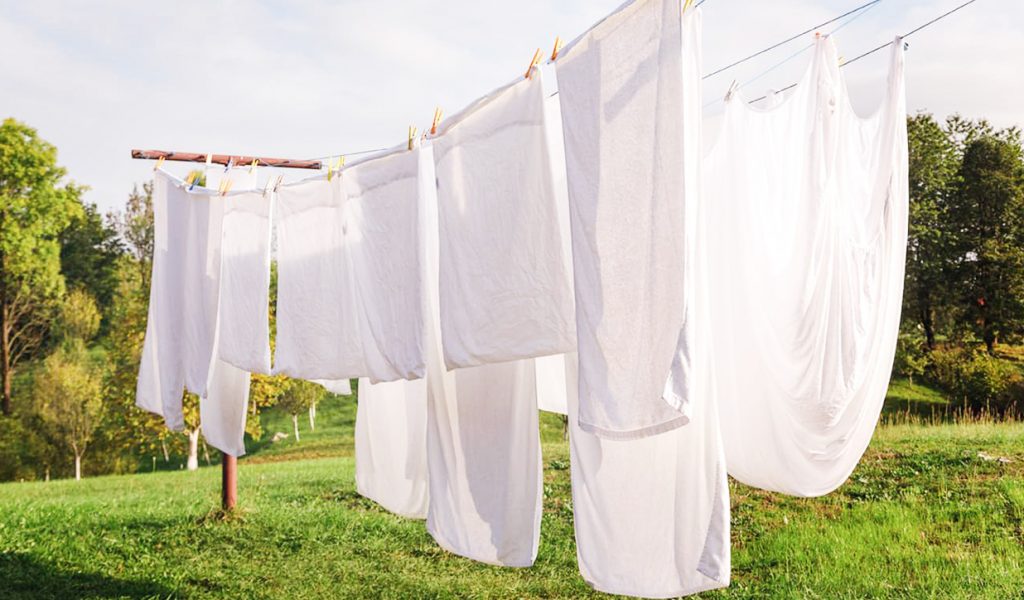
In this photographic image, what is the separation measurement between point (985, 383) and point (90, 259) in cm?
2721

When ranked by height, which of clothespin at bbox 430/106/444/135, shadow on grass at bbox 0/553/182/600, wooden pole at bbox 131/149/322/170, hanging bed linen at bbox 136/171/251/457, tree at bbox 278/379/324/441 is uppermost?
wooden pole at bbox 131/149/322/170

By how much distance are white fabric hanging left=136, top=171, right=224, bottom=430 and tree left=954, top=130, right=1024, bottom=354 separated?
19.2 metres

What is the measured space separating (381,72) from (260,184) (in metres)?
8.72

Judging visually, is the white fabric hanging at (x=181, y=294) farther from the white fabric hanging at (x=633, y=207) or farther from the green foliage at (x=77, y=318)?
the green foliage at (x=77, y=318)

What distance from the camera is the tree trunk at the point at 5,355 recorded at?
72.2ft

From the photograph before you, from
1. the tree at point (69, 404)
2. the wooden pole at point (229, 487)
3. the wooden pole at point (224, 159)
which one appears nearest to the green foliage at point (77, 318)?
the tree at point (69, 404)

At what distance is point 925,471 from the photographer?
730 centimetres

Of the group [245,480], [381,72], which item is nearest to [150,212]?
Result: [381,72]

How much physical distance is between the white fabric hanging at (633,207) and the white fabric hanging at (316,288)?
1.65 m

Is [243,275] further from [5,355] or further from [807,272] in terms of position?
[5,355]

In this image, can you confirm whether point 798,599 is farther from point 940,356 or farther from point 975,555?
point 940,356

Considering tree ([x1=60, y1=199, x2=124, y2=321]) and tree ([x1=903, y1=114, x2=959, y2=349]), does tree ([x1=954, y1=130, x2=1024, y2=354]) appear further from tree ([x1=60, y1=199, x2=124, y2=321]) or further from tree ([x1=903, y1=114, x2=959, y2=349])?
tree ([x1=60, y1=199, x2=124, y2=321])

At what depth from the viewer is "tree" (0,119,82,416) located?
21422 mm

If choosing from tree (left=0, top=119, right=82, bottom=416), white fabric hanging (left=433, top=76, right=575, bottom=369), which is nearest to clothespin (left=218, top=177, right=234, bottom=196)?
white fabric hanging (left=433, top=76, right=575, bottom=369)
